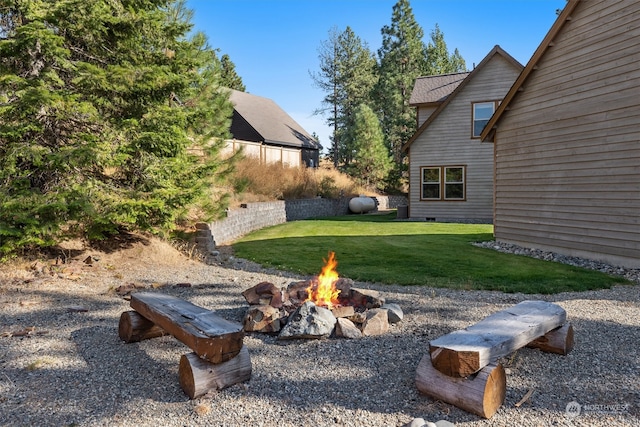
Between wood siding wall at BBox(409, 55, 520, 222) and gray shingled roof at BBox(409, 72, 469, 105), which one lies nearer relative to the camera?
wood siding wall at BBox(409, 55, 520, 222)

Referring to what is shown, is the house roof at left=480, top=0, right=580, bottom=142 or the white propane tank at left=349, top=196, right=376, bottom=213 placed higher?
the house roof at left=480, top=0, right=580, bottom=142

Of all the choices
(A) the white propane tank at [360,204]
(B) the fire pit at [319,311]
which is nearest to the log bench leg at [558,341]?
(B) the fire pit at [319,311]

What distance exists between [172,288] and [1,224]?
274cm

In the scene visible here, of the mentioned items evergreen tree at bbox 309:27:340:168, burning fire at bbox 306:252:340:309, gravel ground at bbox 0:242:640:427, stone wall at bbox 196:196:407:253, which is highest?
evergreen tree at bbox 309:27:340:168

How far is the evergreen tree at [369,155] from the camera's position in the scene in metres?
27.7

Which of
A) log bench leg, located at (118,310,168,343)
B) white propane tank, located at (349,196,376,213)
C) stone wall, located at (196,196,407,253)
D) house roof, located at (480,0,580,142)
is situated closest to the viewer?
log bench leg, located at (118,310,168,343)

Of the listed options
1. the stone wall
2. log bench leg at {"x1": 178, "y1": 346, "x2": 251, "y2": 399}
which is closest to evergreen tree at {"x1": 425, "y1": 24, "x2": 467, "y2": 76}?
the stone wall

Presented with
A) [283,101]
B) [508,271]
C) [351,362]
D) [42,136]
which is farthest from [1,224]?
[283,101]

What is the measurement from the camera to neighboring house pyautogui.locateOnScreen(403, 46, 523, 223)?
16703 millimetres

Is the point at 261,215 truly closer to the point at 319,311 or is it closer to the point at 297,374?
the point at 319,311

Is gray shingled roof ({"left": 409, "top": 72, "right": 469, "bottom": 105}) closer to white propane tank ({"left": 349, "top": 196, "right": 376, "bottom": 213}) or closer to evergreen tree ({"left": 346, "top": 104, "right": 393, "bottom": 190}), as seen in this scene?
white propane tank ({"left": 349, "top": 196, "right": 376, "bottom": 213})

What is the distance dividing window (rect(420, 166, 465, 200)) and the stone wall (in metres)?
5.02

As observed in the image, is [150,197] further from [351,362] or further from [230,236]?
[351,362]
